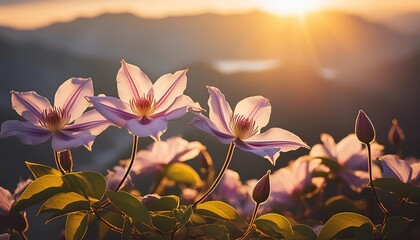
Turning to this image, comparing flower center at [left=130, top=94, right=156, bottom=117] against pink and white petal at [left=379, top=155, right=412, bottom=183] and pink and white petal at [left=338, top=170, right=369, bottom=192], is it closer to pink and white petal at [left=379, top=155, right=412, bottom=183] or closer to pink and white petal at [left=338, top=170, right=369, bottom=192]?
pink and white petal at [left=379, top=155, right=412, bottom=183]

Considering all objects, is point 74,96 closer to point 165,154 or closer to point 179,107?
point 179,107

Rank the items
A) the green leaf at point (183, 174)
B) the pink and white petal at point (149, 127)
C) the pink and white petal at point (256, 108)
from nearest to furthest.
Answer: the pink and white petal at point (149, 127) → the pink and white petal at point (256, 108) → the green leaf at point (183, 174)

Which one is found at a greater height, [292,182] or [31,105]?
[31,105]

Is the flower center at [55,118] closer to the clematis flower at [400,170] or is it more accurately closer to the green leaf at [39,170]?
the green leaf at [39,170]

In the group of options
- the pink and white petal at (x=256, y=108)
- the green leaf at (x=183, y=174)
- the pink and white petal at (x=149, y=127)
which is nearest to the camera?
the pink and white petal at (x=149, y=127)

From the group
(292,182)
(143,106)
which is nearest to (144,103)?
(143,106)

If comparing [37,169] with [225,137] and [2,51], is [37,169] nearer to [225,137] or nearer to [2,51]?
[225,137]

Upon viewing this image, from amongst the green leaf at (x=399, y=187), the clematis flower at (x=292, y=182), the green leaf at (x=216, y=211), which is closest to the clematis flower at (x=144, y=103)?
the green leaf at (x=216, y=211)
